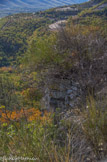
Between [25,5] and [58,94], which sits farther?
[25,5]

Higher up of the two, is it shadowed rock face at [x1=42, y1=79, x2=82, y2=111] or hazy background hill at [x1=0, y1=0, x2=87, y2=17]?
hazy background hill at [x1=0, y1=0, x2=87, y2=17]

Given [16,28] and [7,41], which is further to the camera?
[16,28]

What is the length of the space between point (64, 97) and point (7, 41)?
63.5ft

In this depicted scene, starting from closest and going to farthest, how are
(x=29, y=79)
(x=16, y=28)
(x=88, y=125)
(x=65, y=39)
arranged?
(x=88, y=125) → (x=65, y=39) → (x=29, y=79) → (x=16, y=28)

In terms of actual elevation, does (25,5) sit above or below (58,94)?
above

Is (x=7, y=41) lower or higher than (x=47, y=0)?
lower

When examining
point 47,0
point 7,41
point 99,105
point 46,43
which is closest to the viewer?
point 99,105

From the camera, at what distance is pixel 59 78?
3.49m

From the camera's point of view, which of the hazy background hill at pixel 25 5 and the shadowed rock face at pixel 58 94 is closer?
the shadowed rock face at pixel 58 94

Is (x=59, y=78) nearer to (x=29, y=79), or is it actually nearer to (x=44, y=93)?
(x=44, y=93)

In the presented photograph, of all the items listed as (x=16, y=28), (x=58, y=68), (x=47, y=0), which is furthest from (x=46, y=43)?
(x=47, y=0)

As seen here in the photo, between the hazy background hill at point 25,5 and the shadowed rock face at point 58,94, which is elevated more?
the hazy background hill at point 25,5

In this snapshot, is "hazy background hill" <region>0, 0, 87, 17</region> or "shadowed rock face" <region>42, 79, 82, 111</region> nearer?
"shadowed rock face" <region>42, 79, 82, 111</region>

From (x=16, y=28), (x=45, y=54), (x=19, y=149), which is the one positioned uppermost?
(x=16, y=28)
